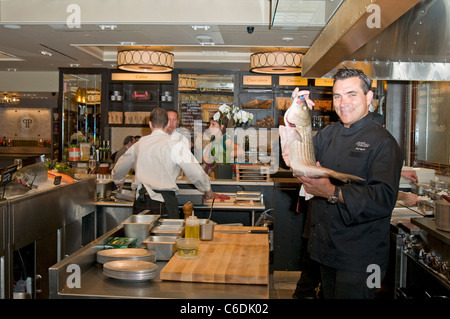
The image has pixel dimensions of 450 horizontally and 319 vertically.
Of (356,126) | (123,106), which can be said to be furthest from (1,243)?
(123,106)

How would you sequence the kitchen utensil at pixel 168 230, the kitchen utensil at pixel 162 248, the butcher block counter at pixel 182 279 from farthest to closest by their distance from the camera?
the kitchen utensil at pixel 168 230 → the kitchen utensil at pixel 162 248 → the butcher block counter at pixel 182 279

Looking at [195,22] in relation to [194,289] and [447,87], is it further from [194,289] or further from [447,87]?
[194,289]

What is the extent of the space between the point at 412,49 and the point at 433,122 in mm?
1980

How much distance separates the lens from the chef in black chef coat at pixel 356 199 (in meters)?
2.07

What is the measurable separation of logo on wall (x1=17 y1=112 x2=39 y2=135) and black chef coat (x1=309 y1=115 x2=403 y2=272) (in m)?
13.7

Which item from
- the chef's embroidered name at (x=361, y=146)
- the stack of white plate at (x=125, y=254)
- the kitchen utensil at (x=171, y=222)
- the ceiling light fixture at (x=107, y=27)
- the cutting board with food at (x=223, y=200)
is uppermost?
the ceiling light fixture at (x=107, y=27)

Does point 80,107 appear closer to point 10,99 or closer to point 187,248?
point 10,99

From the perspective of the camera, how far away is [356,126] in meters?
2.26

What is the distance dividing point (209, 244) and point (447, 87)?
327 cm

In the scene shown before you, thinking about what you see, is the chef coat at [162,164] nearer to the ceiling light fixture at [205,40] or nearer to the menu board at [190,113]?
the ceiling light fixture at [205,40]

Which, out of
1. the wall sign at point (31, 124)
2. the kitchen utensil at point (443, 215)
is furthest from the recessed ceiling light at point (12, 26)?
→ the wall sign at point (31, 124)

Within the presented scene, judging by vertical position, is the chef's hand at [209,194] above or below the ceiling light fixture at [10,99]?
below

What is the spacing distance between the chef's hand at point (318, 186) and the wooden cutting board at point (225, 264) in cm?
40

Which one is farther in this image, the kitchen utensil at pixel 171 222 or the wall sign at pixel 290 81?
the wall sign at pixel 290 81
